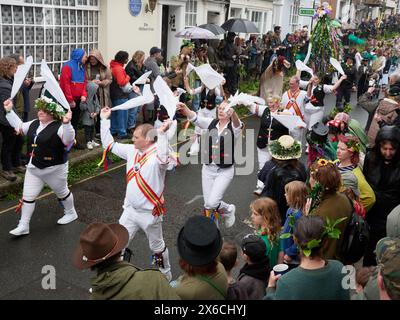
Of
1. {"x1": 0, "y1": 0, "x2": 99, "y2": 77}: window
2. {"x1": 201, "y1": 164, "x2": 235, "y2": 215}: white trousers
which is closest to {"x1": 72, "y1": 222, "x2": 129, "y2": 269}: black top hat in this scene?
{"x1": 201, "y1": 164, "x2": 235, "y2": 215}: white trousers

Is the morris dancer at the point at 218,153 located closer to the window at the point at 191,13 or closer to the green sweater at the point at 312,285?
the green sweater at the point at 312,285

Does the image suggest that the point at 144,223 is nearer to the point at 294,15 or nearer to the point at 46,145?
the point at 46,145

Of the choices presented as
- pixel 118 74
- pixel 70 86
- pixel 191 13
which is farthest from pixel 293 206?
pixel 191 13

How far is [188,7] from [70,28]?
5.95m

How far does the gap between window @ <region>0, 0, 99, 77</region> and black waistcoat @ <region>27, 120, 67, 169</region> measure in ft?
14.9

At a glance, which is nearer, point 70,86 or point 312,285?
point 312,285

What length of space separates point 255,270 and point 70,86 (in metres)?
6.31

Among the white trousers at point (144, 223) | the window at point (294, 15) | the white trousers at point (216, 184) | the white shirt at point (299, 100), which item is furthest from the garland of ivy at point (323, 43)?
the window at point (294, 15)

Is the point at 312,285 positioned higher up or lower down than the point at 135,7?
lower down

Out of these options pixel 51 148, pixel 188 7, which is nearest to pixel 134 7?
pixel 188 7

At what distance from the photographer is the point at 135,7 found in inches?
494

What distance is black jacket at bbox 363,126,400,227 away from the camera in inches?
178

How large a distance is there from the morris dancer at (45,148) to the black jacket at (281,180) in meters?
2.45

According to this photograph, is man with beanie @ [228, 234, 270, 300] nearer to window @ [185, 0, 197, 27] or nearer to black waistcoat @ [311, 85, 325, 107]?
black waistcoat @ [311, 85, 325, 107]
